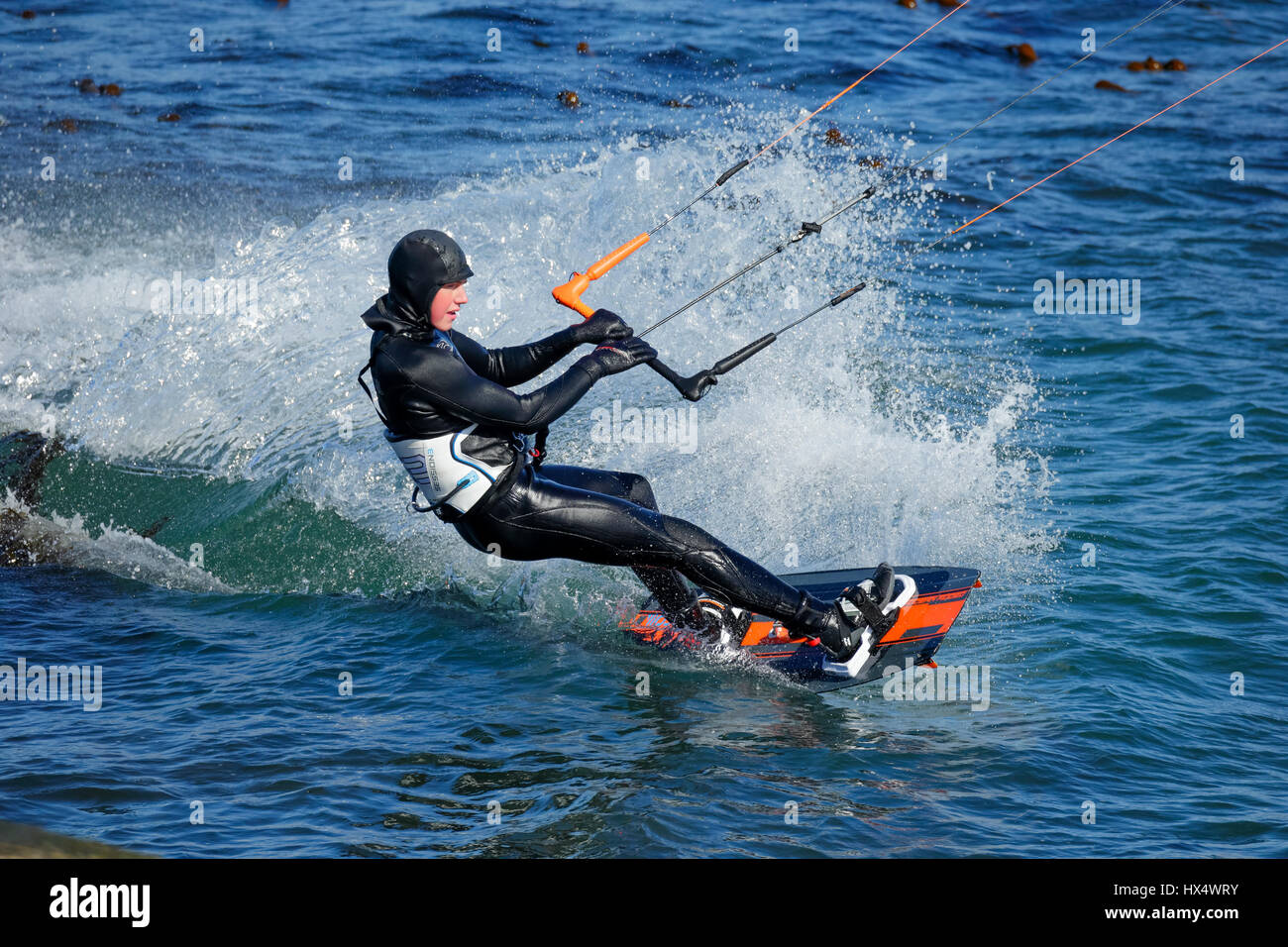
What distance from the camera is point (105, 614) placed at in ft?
25.0

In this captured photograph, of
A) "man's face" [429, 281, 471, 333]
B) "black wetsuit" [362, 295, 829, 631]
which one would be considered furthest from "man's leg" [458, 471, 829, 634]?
"man's face" [429, 281, 471, 333]

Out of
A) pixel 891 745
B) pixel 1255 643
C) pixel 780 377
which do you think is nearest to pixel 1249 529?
pixel 1255 643

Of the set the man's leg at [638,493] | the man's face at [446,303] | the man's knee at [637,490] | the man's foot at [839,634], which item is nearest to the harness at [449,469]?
the man's face at [446,303]

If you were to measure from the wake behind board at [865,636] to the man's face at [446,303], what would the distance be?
8.02 feet

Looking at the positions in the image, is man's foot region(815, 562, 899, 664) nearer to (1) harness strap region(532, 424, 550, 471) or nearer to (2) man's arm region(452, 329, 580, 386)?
(1) harness strap region(532, 424, 550, 471)

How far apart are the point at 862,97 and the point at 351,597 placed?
1430 cm

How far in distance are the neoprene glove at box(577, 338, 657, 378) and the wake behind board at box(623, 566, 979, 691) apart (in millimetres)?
1808

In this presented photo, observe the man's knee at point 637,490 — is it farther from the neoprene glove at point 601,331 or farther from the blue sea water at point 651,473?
the blue sea water at point 651,473

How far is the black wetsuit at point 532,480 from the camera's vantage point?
5590 mm

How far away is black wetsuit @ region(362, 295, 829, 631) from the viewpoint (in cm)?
559

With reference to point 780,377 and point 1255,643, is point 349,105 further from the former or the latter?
point 1255,643

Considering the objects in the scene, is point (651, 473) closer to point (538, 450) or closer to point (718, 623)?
point (718, 623)

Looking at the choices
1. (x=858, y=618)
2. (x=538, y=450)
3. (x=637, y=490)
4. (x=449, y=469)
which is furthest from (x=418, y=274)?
(x=858, y=618)

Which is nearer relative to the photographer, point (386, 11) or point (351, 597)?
point (351, 597)
